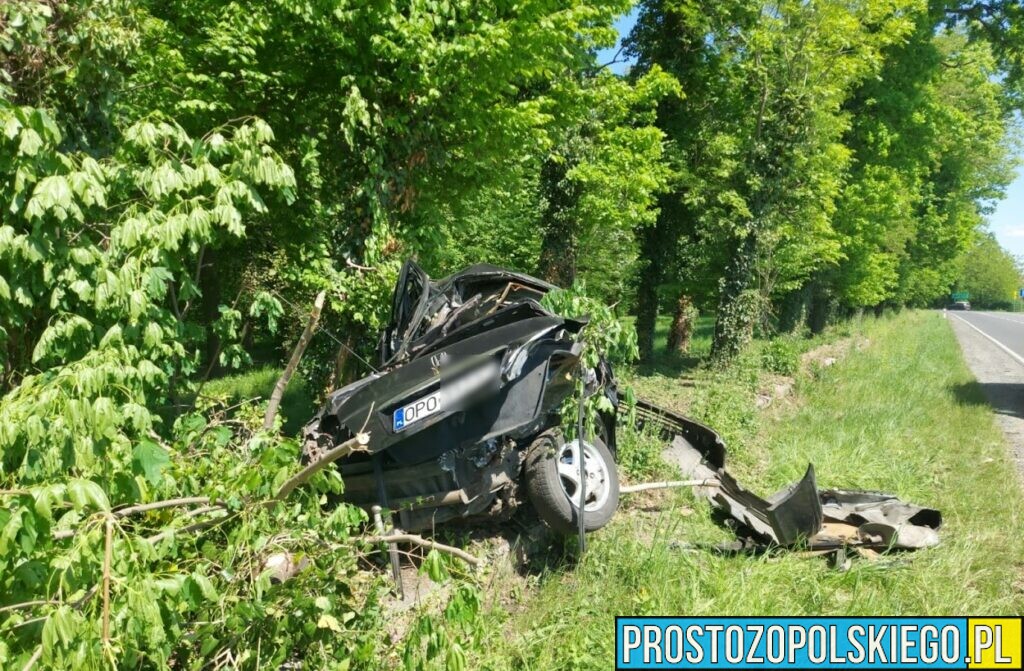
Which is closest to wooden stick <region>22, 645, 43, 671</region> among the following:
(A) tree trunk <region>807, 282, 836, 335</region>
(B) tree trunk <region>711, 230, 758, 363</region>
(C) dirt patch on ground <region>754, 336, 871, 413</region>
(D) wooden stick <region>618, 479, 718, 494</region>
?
(D) wooden stick <region>618, 479, 718, 494</region>

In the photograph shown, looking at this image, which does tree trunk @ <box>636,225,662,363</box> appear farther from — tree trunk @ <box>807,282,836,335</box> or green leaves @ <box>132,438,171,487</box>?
green leaves @ <box>132,438,171,487</box>

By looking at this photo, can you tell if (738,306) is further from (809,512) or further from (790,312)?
(809,512)

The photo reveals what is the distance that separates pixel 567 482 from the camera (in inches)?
188

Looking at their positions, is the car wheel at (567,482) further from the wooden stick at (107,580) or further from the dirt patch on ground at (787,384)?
the dirt patch on ground at (787,384)

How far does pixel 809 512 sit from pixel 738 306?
943 cm

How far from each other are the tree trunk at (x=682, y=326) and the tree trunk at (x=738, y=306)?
3.54m

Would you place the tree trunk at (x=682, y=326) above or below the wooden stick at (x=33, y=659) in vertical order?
above

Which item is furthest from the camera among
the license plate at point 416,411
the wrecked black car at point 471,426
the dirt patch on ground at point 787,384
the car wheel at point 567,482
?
Answer: the dirt patch on ground at point 787,384

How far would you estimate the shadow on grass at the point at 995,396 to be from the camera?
1129 cm

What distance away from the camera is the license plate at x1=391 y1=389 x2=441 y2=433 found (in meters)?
3.75

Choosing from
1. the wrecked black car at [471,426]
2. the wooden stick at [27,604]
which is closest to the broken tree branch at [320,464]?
the wrecked black car at [471,426]

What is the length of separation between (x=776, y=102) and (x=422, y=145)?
28.6ft

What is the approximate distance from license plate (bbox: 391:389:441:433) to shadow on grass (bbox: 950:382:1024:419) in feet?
35.6

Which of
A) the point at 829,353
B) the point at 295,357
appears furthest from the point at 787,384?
the point at 295,357
